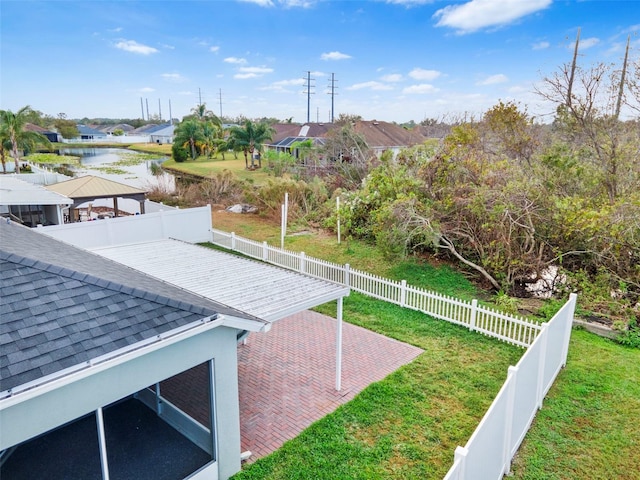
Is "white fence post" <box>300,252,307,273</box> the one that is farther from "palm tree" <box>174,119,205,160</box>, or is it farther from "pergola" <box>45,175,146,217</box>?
"palm tree" <box>174,119,205,160</box>

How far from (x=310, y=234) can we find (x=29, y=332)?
15.4m

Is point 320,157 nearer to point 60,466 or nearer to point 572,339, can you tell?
point 572,339

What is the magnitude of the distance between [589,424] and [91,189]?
17793 millimetres

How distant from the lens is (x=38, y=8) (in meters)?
8.72

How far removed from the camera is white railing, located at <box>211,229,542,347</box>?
9.27 m

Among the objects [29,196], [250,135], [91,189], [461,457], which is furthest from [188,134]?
[461,457]

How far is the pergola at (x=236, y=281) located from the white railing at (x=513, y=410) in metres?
2.99

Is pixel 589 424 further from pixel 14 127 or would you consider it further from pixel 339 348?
pixel 14 127

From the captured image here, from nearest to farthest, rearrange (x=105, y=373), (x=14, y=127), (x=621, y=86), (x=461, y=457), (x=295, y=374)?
(x=461, y=457)
(x=105, y=373)
(x=295, y=374)
(x=621, y=86)
(x=14, y=127)

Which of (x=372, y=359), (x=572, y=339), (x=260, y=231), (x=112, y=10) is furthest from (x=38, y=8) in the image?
(x=572, y=339)

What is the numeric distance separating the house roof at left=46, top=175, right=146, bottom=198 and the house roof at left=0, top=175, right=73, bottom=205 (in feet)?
1.20

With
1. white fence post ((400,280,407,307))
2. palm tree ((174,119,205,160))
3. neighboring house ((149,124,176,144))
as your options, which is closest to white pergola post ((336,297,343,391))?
white fence post ((400,280,407,307))

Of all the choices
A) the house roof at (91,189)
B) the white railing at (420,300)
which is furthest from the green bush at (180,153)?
the white railing at (420,300)

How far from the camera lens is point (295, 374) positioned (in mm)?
8141
